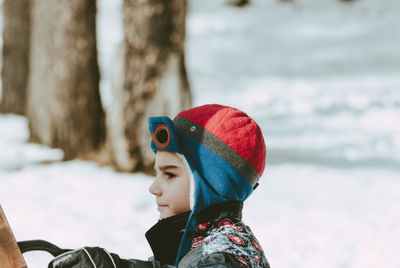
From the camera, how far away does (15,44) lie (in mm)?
7188

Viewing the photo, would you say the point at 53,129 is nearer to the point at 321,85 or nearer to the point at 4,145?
the point at 4,145

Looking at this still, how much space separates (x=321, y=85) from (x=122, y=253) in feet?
27.1

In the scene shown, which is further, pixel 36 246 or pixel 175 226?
pixel 175 226

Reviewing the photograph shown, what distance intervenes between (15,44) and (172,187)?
613cm

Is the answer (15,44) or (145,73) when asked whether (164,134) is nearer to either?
(145,73)

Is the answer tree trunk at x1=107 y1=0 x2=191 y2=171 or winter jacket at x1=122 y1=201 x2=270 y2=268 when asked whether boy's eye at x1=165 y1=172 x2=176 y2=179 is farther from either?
tree trunk at x1=107 y1=0 x2=191 y2=171

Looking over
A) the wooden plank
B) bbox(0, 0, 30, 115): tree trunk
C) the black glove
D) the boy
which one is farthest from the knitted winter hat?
bbox(0, 0, 30, 115): tree trunk

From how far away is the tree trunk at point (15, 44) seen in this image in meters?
7.17

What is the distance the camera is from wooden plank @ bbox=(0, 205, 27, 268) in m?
1.34

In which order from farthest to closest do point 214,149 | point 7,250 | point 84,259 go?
point 214,149 < point 84,259 < point 7,250

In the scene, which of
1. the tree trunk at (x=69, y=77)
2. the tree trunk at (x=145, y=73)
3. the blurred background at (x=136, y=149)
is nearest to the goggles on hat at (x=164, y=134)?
the blurred background at (x=136, y=149)

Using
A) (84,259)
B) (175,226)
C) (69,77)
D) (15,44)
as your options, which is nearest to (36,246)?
(84,259)

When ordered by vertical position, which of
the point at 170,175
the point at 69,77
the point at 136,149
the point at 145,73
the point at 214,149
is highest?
the point at 214,149

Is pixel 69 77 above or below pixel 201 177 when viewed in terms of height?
below
